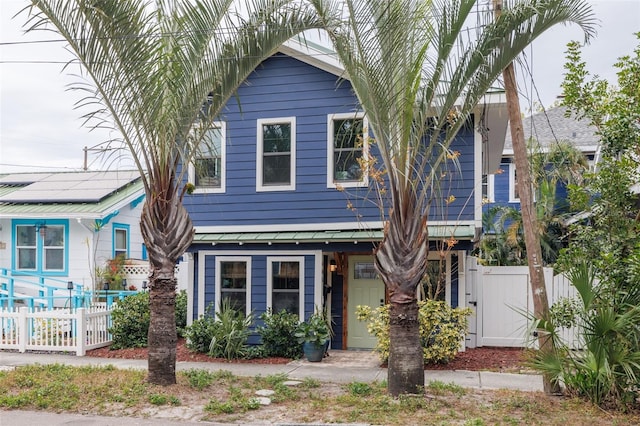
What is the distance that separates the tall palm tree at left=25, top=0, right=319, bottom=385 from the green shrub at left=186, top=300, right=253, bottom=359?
3016 millimetres

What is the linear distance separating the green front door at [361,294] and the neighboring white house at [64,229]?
7790mm

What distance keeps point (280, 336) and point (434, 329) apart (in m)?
3.12

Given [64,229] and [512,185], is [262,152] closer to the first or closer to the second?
[64,229]

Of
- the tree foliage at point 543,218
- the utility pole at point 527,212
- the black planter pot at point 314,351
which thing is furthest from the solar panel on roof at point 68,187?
the utility pole at point 527,212

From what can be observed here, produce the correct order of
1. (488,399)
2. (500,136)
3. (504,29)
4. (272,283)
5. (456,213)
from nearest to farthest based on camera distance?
(504,29), (488,399), (456,213), (272,283), (500,136)

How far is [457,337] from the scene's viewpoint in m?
10.5

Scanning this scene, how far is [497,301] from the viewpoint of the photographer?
12.9 metres

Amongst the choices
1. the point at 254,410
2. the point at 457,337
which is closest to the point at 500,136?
the point at 457,337

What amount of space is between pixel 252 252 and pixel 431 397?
598 cm

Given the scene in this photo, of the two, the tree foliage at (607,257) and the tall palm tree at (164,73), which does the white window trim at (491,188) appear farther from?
the tall palm tree at (164,73)

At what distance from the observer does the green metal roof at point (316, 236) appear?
1128cm

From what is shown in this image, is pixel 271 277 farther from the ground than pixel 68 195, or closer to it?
closer to it

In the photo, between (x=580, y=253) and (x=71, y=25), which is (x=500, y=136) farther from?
(x=71, y=25)

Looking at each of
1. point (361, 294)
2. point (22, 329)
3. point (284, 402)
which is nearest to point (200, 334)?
point (361, 294)
